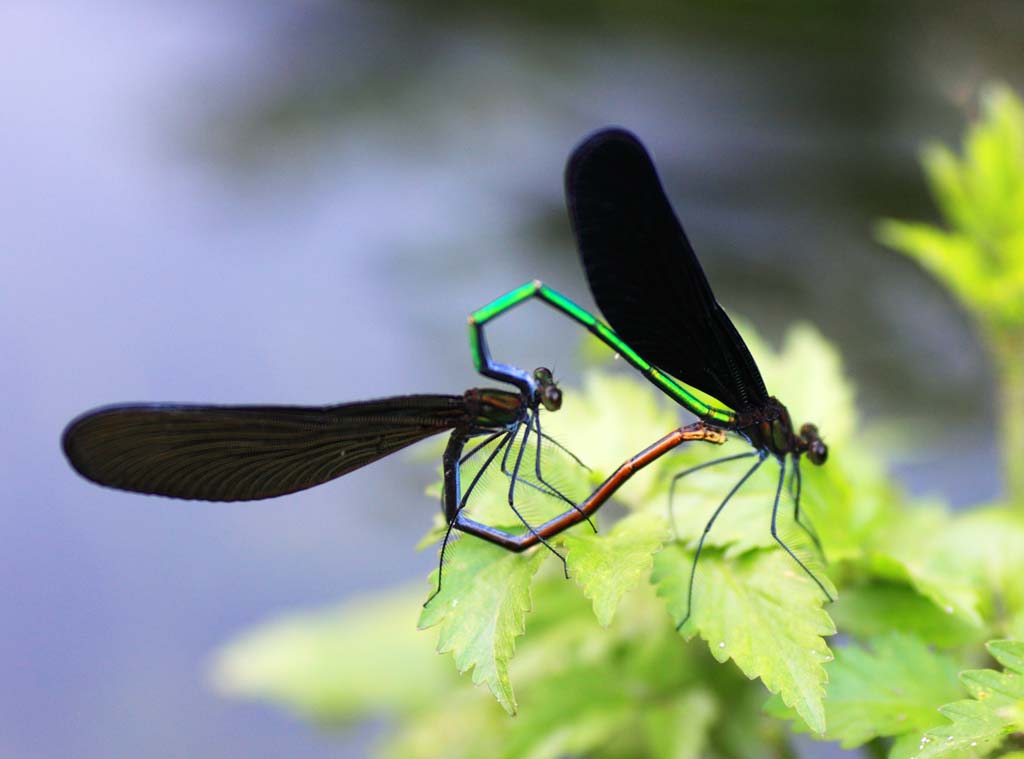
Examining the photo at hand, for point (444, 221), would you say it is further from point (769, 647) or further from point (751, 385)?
point (769, 647)

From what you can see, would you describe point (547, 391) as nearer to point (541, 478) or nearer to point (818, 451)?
point (541, 478)

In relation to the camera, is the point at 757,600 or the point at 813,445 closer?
the point at 757,600

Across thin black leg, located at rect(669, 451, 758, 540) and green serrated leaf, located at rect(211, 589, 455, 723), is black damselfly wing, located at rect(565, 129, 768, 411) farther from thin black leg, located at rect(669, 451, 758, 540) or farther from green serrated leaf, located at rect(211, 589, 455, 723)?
green serrated leaf, located at rect(211, 589, 455, 723)

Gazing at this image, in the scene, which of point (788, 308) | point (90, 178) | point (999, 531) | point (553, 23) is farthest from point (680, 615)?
point (553, 23)

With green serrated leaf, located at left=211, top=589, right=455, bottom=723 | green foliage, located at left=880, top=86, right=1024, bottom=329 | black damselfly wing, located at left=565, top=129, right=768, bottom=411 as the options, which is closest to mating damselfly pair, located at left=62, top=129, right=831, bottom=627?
black damselfly wing, located at left=565, top=129, right=768, bottom=411

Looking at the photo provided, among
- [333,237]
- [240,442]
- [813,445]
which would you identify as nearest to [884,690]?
[813,445]

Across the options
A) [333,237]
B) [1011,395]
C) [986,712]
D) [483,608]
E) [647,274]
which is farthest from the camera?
[333,237]

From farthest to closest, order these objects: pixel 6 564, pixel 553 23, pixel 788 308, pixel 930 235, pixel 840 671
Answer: pixel 553 23 → pixel 788 308 → pixel 6 564 → pixel 930 235 → pixel 840 671
